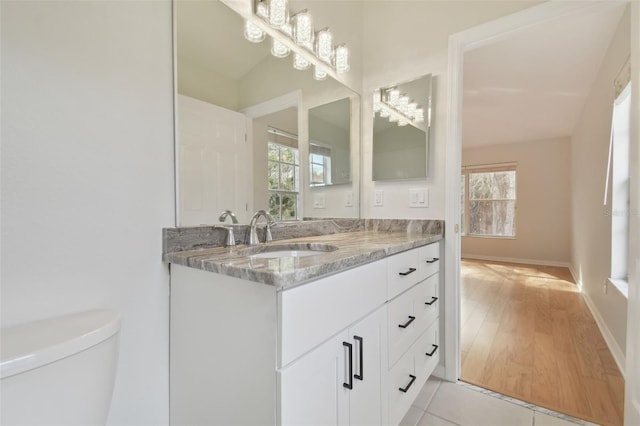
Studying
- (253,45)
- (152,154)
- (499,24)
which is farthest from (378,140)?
(152,154)

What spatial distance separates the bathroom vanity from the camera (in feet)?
2.35

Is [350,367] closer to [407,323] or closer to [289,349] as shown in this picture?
[289,349]

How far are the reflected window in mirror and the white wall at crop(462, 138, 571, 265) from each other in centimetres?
535

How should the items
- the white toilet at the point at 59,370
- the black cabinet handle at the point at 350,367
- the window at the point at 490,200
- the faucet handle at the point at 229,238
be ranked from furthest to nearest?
the window at the point at 490,200, the faucet handle at the point at 229,238, the black cabinet handle at the point at 350,367, the white toilet at the point at 59,370

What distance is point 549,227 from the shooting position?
5.16 m

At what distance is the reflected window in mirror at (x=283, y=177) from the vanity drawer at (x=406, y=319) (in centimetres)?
74

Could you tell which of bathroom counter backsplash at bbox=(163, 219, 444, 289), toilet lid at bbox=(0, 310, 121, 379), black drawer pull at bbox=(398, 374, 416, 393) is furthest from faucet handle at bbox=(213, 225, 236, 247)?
black drawer pull at bbox=(398, 374, 416, 393)

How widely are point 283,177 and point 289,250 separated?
1.47 ft

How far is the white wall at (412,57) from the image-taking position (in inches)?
66.6

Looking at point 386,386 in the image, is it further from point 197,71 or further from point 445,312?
point 197,71

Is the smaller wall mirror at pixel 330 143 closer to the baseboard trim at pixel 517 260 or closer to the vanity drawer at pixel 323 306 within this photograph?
the vanity drawer at pixel 323 306

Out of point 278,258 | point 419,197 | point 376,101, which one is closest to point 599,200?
point 419,197

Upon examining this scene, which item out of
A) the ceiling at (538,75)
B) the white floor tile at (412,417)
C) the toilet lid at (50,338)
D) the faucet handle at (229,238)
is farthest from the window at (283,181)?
the ceiling at (538,75)

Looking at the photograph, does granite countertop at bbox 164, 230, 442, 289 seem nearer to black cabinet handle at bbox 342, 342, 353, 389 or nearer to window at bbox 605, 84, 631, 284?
black cabinet handle at bbox 342, 342, 353, 389
